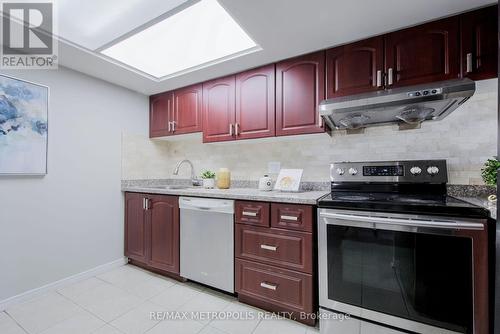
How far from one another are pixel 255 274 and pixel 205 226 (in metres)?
0.58

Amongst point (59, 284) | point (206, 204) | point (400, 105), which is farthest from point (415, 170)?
point (59, 284)

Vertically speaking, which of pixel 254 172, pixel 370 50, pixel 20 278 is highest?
pixel 370 50

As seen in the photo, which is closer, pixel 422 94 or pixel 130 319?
pixel 422 94

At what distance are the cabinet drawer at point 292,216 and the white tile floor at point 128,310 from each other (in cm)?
69

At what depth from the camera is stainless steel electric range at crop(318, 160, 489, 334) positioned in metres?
1.12

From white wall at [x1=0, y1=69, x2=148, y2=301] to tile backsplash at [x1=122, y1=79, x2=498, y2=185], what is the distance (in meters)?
0.28

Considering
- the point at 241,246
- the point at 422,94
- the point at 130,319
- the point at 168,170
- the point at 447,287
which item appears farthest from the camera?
the point at 168,170

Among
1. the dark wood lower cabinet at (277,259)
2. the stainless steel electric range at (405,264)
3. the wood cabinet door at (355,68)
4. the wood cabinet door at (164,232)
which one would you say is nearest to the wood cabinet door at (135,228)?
the wood cabinet door at (164,232)

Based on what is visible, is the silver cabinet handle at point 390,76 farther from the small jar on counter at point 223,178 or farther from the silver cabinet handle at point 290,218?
the small jar on counter at point 223,178

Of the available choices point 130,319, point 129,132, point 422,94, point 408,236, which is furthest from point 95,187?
point 422,94

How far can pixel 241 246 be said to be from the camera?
69.8 inches

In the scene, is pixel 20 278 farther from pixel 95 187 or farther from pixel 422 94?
pixel 422 94

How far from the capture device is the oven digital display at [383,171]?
1.70m

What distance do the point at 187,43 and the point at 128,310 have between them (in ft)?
6.96
